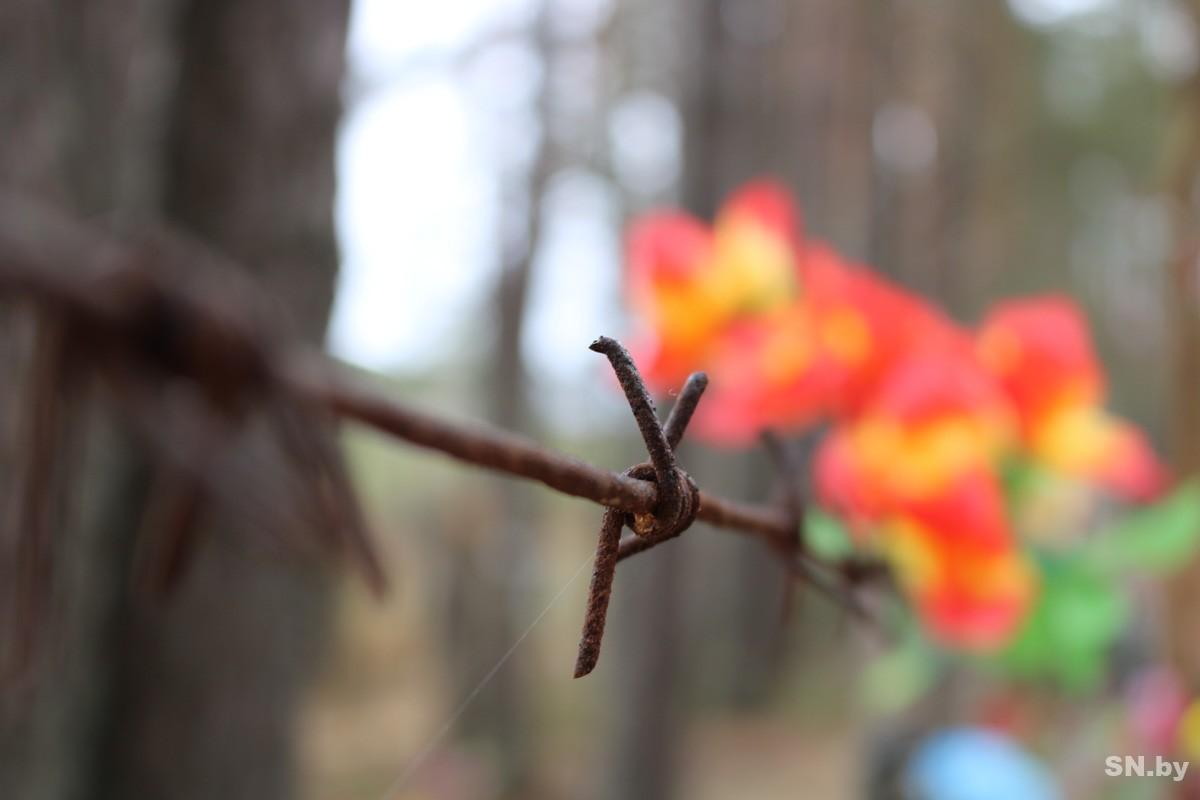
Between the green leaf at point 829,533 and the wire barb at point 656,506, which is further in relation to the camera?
the green leaf at point 829,533

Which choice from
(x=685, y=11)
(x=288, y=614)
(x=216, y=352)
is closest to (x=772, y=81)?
(x=685, y=11)

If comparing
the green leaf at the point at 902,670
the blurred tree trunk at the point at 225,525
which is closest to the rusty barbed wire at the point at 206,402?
the blurred tree trunk at the point at 225,525

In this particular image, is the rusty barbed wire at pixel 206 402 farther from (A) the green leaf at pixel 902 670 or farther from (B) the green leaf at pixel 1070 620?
(A) the green leaf at pixel 902 670

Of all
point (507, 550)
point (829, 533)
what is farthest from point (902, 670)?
point (507, 550)

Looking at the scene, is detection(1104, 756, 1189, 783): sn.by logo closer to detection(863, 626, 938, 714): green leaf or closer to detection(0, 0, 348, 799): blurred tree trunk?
detection(863, 626, 938, 714): green leaf

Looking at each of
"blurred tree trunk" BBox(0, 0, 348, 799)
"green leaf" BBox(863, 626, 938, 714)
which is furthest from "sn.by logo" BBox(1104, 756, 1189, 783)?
"blurred tree trunk" BBox(0, 0, 348, 799)

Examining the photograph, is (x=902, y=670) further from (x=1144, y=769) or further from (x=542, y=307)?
(x=542, y=307)

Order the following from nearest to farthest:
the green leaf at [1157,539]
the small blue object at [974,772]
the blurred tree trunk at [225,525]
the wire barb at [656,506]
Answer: the wire barb at [656,506] → the green leaf at [1157,539] → the blurred tree trunk at [225,525] → the small blue object at [974,772]
